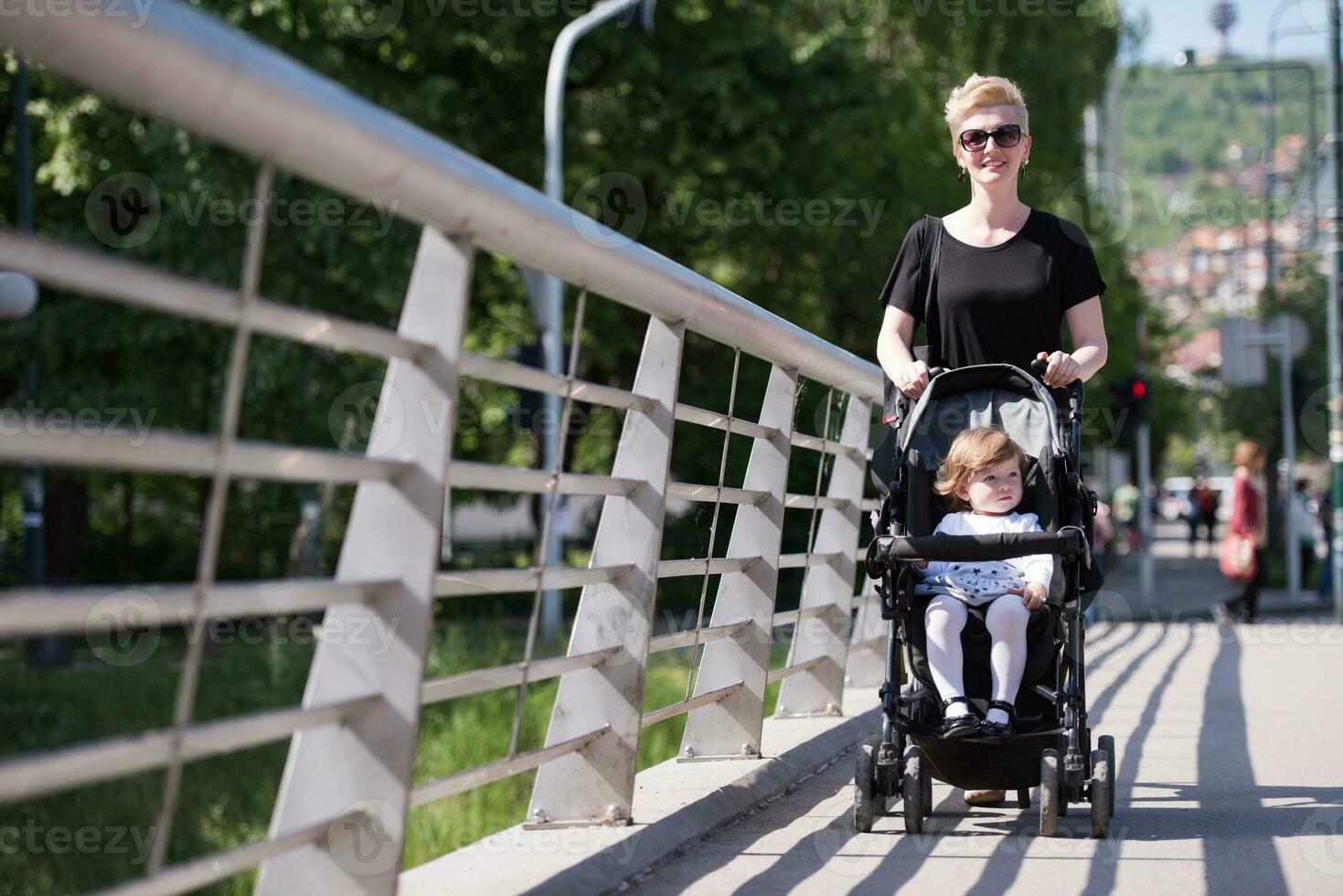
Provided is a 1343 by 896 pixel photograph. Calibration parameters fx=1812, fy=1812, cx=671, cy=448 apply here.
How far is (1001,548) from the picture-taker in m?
4.68

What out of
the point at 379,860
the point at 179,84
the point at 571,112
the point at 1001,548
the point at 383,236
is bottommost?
the point at 379,860

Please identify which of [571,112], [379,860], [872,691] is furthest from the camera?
[571,112]

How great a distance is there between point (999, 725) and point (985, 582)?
40 centimetres

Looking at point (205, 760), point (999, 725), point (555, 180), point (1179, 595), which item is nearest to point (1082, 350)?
point (999, 725)

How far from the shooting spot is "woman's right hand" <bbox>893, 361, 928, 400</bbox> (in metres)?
5.24

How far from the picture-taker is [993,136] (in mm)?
5410

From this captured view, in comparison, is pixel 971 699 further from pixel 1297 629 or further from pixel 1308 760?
pixel 1297 629

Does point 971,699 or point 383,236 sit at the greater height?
point 383,236

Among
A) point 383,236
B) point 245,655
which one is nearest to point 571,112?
point 383,236

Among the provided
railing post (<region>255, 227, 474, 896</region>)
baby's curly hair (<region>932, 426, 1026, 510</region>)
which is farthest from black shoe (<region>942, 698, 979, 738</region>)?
railing post (<region>255, 227, 474, 896</region>)

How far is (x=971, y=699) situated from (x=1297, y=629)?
12.8 m

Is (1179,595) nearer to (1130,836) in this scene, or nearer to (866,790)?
(1130,836)

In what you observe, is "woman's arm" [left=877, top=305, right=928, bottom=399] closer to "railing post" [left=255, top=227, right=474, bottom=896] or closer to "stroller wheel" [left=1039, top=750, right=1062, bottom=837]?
"stroller wheel" [left=1039, top=750, right=1062, bottom=837]

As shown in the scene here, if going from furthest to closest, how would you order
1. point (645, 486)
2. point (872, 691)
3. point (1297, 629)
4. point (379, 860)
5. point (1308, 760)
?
point (1297, 629), point (872, 691), point (1308, 760), point (645, 486), point (379, 860)
